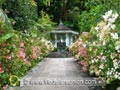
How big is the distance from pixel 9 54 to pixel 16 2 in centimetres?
661

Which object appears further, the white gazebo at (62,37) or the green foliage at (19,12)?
the white gazebo at (62,37)

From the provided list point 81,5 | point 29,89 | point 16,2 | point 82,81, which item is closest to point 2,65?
point 29,89

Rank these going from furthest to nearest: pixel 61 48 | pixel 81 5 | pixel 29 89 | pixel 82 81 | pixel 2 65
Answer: pixel 81 5
pixel 61 48
pixel 82 81
pixel 29 89
pixel 2 65

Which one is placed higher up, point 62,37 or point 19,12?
point 19,12

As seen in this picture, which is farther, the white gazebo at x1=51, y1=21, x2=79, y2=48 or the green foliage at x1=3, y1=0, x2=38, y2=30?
the white gazebo at x1=51, y1=21, x2=79, y2=48

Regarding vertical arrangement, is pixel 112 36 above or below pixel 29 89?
above

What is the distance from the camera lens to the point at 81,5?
40625 mm

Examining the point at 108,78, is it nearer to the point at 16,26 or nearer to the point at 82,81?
the point at 82,81

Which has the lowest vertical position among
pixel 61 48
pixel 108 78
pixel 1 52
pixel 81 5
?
pixel 61 48

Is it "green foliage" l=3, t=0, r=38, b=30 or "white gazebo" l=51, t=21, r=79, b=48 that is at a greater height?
"green foliage" l=3, t=0, r=38, b=30

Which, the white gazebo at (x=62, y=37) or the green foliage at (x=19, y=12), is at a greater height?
the green foliage at (x=19, y=12)

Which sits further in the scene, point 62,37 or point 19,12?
point 62,37

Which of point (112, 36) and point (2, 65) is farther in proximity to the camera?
point (2, 65)

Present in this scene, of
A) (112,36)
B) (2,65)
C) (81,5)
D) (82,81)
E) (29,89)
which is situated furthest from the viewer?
(81,5)
